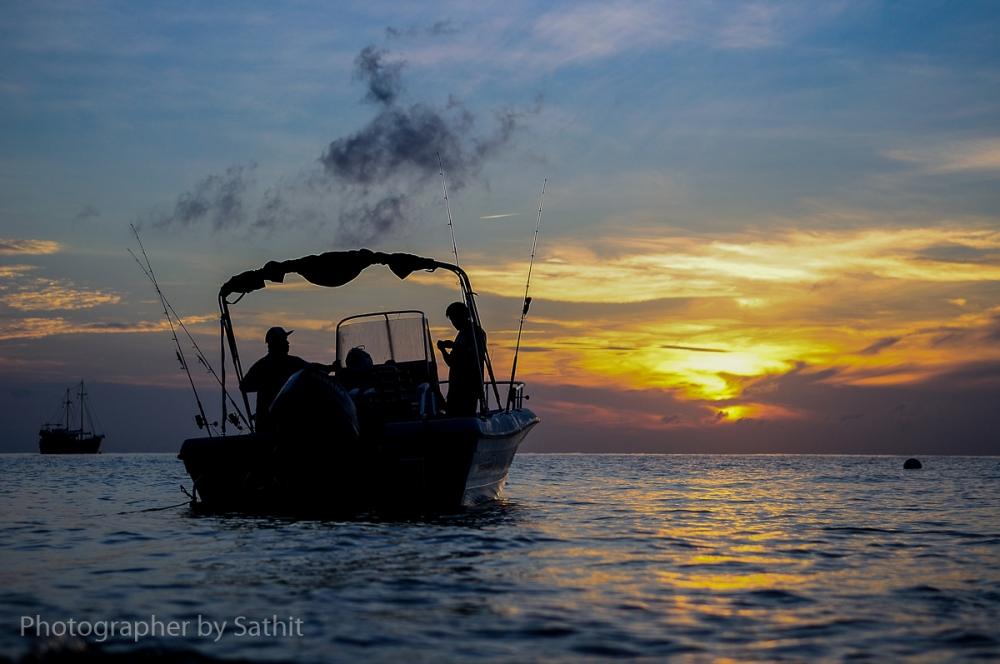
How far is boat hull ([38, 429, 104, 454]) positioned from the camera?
5600 inches

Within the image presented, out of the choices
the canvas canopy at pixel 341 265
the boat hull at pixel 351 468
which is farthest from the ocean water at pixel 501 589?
the canvas canopy at pixel 341 265

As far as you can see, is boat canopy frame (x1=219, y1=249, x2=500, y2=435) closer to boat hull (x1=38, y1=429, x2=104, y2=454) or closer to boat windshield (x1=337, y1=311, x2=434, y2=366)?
boat windshield (x1=337, y1=311, x2=434, y2=366)

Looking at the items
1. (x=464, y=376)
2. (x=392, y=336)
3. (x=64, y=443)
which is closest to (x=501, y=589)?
(x=464, y=376)

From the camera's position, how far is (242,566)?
8.62 meters

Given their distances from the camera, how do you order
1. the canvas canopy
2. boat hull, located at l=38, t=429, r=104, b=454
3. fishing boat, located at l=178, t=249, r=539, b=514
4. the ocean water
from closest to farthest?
the ocean water → fishing boat, located at l=178, t=249, r=539, b=514 → the canvas canopy → boat hull, located at l=38, t=429, r=104, b=454

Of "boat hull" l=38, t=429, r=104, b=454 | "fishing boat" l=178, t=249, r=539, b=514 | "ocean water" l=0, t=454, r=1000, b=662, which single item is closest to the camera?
"ocean water" l=0, t=454, r=1000, b=662

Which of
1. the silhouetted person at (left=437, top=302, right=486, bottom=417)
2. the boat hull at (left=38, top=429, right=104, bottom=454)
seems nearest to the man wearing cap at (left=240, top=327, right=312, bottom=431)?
the silhouetted person at (left=437, top=302, right=486, bottom=417)

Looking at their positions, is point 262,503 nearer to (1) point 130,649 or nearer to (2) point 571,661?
A: (1) point 130,649

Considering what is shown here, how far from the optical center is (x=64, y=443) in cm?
14325

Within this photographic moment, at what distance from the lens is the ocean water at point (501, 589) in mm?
5797

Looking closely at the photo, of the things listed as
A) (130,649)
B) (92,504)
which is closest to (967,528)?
(130,649)

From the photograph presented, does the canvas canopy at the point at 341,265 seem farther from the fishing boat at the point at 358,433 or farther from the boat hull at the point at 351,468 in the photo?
the boat hull at the point at 351,468

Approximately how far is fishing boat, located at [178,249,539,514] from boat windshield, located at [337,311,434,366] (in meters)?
0.01

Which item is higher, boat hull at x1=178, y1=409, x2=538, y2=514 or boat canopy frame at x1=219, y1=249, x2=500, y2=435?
boat canopy frame at x1=219, y1=249, x2=500, y2=435
